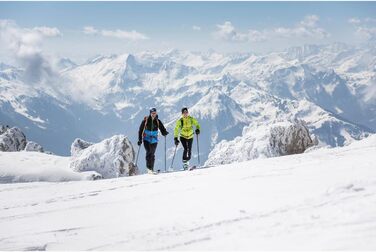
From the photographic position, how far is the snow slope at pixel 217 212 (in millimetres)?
8445

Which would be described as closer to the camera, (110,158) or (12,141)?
(110,158)

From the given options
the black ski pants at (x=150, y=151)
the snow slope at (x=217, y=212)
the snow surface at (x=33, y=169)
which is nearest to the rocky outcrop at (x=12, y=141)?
the snow surface at (x=33, y=169)

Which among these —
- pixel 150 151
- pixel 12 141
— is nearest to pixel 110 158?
pixel 150 151

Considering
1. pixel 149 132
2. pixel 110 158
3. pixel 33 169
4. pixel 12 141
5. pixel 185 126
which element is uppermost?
pixel 12 141

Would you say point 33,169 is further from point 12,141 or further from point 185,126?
point 12,141

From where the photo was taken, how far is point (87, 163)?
30.6 metres

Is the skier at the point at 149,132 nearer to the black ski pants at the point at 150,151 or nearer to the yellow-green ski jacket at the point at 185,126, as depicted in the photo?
the black ski pants at the point at 150,151

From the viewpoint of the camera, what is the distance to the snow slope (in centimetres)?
845

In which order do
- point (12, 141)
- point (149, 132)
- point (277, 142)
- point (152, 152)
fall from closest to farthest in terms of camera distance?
point (149, 132) → point (152, 152) → point (277, 142) → point (12, 141)

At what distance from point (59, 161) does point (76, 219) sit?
19045 mm

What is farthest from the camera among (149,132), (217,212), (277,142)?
(277,142)

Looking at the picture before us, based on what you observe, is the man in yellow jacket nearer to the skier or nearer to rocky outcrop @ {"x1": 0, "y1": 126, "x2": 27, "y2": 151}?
the skier

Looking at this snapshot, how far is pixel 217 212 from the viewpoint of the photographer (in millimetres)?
10141

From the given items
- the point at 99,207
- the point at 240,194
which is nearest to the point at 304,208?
the point at 240,194
